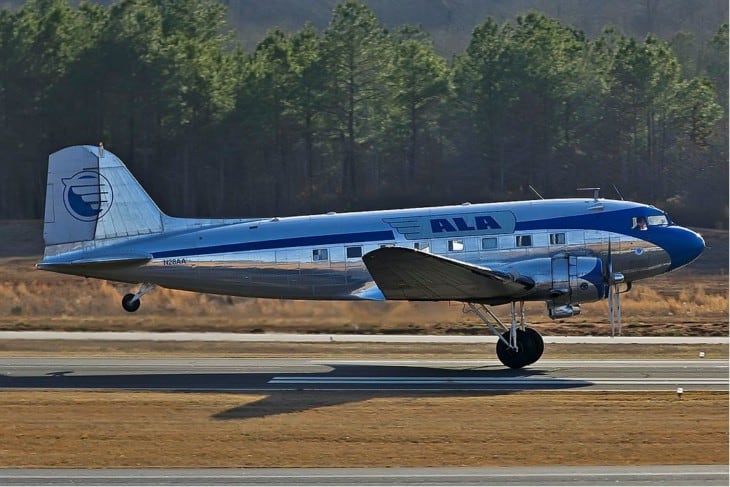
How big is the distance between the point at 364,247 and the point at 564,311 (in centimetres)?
523

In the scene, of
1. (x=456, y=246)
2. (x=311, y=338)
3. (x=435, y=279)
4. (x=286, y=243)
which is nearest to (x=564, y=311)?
(x=435, y=279)

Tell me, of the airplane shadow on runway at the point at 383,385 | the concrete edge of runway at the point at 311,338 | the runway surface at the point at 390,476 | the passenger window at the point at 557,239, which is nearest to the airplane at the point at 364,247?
the passenger window at the point at 557,239

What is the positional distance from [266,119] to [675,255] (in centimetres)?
5759

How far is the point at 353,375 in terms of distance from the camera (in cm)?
2750

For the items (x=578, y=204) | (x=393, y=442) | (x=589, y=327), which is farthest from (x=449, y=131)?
(x=393, y=442)

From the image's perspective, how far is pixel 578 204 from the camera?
29.0 metres

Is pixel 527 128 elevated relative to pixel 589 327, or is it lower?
elevated

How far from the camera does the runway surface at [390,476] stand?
53.7 feet

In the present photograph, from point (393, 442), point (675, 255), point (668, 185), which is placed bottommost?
point (393, 442)

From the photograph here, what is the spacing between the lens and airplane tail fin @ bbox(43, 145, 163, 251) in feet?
97.8

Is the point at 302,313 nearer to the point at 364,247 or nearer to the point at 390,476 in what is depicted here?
the point at 364,247

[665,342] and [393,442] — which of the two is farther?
[665,342]

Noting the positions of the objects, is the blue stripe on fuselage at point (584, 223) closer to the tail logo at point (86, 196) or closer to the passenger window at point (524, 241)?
the passenger window at point (524, 241)

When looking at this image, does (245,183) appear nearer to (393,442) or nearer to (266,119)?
(266,119)
